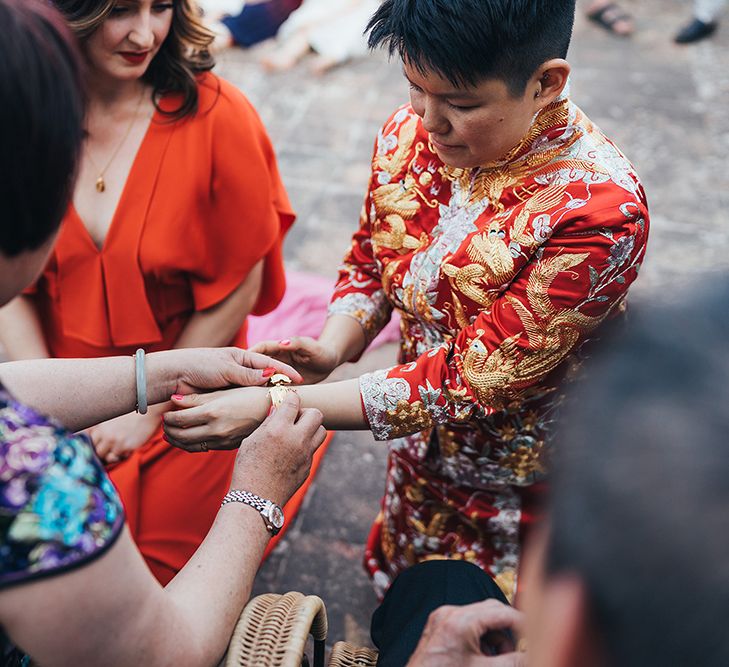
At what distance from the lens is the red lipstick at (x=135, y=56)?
7.01 ft

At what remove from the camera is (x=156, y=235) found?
2264 millimetres

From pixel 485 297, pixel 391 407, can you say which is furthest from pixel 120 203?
pixel 485 297

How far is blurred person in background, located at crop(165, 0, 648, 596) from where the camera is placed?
1610 millimetres

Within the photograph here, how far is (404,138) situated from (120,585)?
125cm

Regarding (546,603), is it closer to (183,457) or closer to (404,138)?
(404,138)

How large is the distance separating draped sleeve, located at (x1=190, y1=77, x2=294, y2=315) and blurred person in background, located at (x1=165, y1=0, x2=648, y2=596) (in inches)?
12.7

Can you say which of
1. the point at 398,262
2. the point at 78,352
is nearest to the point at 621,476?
the point at 398,262

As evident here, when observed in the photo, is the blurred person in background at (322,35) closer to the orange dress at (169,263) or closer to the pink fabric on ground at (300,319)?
the pink fabric on ground at (300,319)

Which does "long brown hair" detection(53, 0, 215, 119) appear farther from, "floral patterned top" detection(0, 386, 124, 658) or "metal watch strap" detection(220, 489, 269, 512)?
"floral patterned top" detection(0, 386, 124, 658)

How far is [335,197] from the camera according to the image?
4.54 m

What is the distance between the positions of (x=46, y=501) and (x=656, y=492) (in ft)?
2.36

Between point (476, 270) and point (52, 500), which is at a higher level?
point (52, 500)

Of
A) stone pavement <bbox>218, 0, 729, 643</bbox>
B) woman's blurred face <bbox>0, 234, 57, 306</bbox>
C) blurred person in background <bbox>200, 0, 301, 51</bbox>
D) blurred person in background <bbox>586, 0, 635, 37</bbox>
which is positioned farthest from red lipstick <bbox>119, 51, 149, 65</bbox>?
blurred person in background <bbox>586, 0, 635, 37</bbox>

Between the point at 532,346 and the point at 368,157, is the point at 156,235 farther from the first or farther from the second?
the point at 368,157
